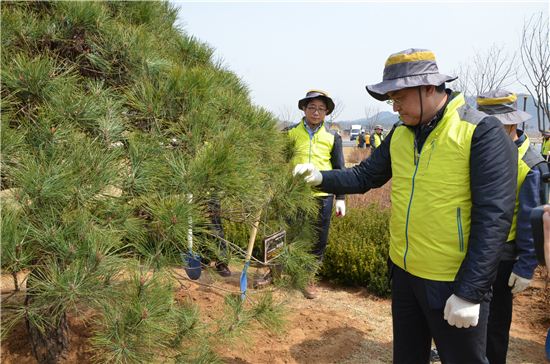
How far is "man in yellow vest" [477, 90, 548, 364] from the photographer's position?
6.40 ft

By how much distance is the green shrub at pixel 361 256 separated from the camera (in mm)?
3576

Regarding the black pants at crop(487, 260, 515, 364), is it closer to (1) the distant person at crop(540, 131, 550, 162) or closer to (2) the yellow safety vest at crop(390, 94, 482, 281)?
(2) the yellow safety vest at crop(390, 94, 482, 281)

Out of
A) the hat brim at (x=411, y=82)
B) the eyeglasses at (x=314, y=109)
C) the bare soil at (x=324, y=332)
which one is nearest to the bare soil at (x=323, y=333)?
the bare soil at (x=324, y=332)

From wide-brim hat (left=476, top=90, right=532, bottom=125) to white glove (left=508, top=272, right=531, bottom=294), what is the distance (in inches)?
29.6

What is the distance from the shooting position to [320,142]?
3.19m

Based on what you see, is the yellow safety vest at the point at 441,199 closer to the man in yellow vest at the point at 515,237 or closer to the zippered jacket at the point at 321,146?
the man in yellow vest at the point at 515,237

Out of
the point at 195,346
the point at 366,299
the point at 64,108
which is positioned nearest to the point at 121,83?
the point at 64,108

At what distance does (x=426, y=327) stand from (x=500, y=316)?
0.60m

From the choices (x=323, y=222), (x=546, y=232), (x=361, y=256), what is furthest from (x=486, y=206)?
(x=361, y=256)

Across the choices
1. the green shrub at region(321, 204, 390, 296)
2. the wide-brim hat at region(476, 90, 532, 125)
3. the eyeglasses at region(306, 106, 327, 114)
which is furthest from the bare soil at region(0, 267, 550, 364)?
the wide-brim hat at region(476, 90, 532, 125)

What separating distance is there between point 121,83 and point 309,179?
0.88m

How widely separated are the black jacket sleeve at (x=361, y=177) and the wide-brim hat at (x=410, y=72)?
0.48 m

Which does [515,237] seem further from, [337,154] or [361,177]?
[337,154]

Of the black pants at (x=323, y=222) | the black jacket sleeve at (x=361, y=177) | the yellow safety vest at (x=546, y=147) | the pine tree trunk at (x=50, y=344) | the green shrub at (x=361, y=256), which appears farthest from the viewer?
the yellow safety vest at (x=546, y=147)
